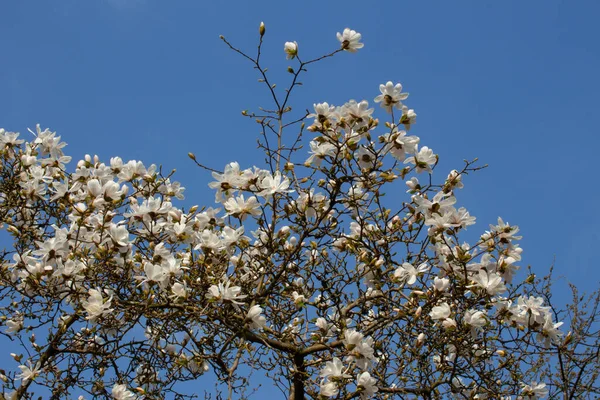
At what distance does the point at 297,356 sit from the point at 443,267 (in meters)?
0.95

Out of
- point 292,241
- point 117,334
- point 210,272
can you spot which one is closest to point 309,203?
point 292,241

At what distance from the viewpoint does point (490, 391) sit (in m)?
3.23

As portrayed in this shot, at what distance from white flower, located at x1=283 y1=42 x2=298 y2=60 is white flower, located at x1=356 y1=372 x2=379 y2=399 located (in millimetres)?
1700

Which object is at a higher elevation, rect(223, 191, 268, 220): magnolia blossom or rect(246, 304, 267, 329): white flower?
rect(223, 191, 268, 220): magnolia blossom

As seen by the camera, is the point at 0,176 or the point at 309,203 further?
the point at 0,176

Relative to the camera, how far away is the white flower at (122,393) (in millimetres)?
3346

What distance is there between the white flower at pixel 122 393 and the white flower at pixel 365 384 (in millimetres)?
1263

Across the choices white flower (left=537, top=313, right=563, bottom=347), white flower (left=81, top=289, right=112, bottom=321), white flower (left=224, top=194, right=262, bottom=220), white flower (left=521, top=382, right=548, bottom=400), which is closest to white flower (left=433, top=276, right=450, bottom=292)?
white flower (left=537, top=313, right=563, bottom=347)

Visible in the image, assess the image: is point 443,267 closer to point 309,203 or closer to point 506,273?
point 506,273

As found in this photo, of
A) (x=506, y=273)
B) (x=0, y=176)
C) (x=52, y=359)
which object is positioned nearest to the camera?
(x=506, y=273)

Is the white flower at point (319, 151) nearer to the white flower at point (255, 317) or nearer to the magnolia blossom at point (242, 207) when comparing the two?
the magnolia blossom at point (242, 207)

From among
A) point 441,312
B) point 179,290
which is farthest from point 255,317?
point 441,312

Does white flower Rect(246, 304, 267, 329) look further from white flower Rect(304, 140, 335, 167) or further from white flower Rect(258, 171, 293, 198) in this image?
white flower Rect(304, 140, 335, 167)

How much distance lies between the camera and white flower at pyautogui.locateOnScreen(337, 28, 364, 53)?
3.38 m
